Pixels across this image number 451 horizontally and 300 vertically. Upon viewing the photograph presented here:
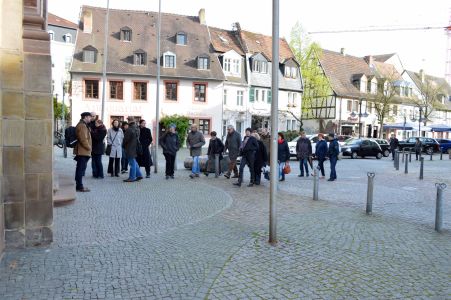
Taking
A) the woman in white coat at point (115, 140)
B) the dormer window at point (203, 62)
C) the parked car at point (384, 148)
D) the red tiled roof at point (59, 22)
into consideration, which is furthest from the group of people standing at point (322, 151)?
the red tiled roof at point (59, 22)

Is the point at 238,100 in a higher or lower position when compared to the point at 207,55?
lower

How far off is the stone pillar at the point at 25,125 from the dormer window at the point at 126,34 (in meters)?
40.3

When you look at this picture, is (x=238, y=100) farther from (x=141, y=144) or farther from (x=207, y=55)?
(x=141, y=144)

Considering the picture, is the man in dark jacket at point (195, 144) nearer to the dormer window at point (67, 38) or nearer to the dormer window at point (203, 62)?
the dormer window at point (203, 62)

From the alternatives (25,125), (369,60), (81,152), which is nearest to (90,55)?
(81,152)

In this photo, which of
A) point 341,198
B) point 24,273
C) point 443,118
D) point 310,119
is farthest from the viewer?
point 443,118

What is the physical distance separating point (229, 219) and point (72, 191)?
3.86 m

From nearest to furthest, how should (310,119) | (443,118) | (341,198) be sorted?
(341,198) < (310,119) < (443,118)

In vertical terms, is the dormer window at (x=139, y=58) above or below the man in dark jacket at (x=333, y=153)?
above

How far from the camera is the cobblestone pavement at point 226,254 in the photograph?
16.9ft

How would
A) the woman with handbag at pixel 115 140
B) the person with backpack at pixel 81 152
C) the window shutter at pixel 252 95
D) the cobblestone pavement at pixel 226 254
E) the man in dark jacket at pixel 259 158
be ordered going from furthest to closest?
the window shutter at pixel 252 95
the woman with handbag at pixel 115 140
the man in dark jacket at pixel 259 158
the person with backpack at pixel 81 152
the cobblestone pavement at pixel 226 254

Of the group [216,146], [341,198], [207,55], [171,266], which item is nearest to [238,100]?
[207,55]

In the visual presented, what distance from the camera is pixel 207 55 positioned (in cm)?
4622

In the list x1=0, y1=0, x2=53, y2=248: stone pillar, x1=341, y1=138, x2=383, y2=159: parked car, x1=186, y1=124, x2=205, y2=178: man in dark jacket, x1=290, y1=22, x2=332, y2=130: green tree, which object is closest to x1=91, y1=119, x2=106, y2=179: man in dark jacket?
x1=186, y1=124, x2=205, y2=178: man in dark jacket
